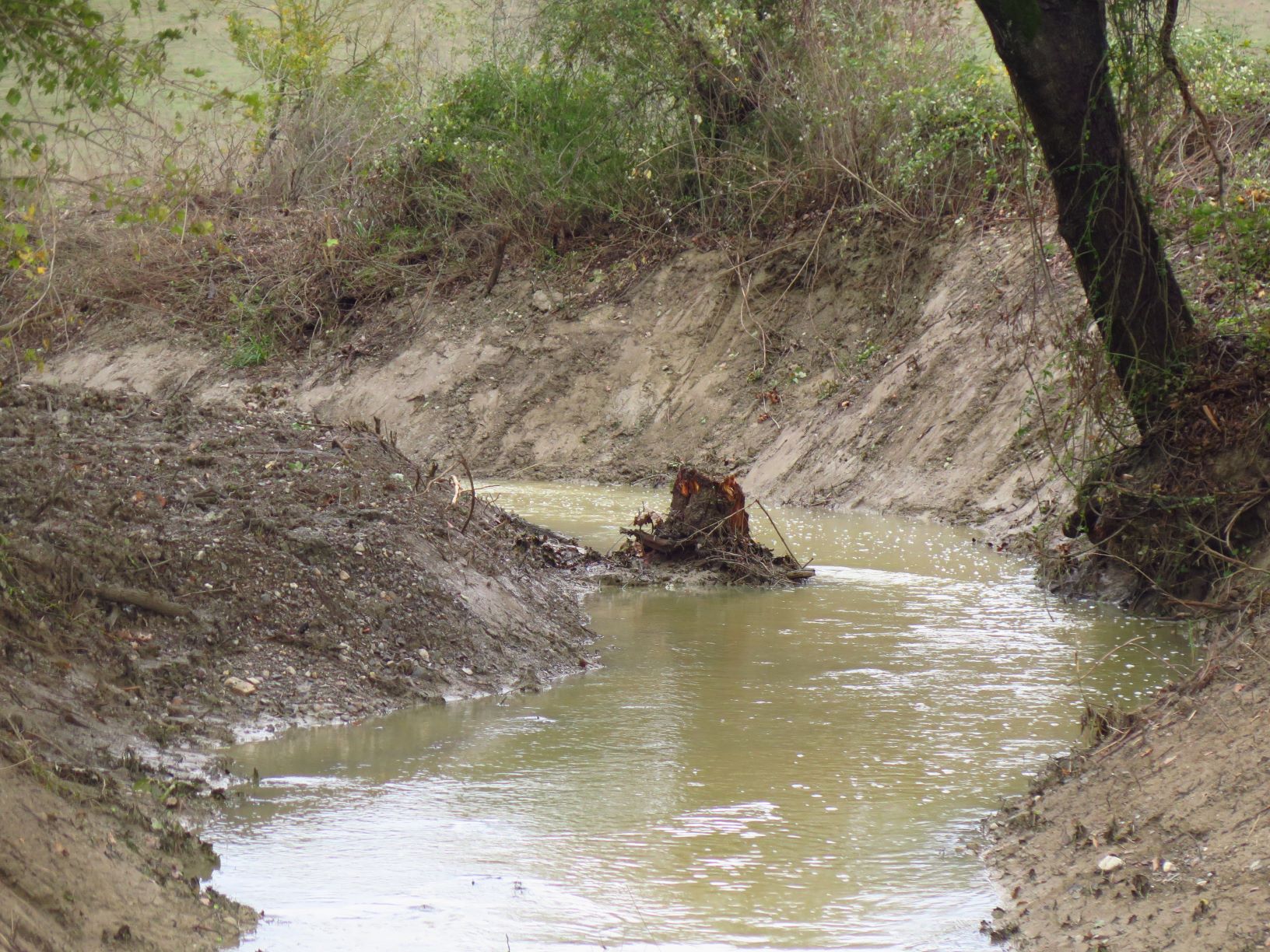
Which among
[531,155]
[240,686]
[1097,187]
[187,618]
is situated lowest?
[240,686]

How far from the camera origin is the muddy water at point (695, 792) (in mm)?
3809

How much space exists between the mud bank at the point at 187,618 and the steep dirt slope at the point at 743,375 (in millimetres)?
5615

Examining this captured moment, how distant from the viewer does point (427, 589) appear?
6.71 m

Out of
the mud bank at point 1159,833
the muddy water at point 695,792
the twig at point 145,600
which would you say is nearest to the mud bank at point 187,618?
the twig at point 145,600

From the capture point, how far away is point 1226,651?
16.2 ft

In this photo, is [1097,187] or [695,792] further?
[1097,187]

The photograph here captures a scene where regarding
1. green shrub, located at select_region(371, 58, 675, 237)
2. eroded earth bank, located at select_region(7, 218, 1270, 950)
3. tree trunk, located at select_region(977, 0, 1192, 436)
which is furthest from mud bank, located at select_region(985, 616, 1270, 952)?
green shrub, located at select_region(371, 58, 675, 237)

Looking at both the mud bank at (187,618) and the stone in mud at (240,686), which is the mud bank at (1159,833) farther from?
the stone in mud at (240,686)

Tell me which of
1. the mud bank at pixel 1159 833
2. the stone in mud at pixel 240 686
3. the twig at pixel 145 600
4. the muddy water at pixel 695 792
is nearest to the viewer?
the mud bank at pixel 1159 833

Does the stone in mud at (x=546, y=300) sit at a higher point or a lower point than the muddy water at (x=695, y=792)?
higher

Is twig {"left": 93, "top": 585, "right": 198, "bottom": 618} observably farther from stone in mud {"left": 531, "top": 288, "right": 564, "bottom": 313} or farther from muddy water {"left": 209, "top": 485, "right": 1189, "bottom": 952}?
stone in mud {"left": 531, "top": 288, "right": 564, "bottom": 313}

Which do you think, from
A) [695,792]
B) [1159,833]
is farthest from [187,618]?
[1159,833]

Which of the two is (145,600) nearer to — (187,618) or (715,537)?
(187,618)

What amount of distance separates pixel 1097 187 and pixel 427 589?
13.3 feet
